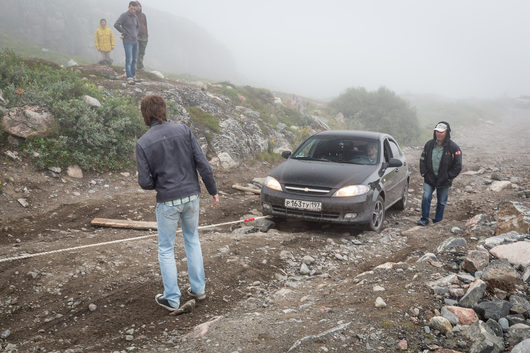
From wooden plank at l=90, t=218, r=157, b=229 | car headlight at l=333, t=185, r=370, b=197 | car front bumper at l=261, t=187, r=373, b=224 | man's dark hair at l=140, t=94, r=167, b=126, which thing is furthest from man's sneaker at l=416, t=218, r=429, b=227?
man's dark hair at l=140, t=94, r=167, b=126

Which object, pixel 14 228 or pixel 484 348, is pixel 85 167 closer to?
pixel 14 228

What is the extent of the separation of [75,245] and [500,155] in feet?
58.8

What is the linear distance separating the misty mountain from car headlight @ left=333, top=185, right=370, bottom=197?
34080 millimetres

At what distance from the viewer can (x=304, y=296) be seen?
4.88m

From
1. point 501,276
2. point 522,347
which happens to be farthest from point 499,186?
point 522,347

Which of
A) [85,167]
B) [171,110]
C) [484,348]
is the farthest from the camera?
[171,110]

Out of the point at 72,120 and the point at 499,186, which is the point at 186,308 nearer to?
the point at 72,120

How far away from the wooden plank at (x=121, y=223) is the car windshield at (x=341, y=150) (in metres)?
3.01

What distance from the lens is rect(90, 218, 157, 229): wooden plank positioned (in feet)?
23.2

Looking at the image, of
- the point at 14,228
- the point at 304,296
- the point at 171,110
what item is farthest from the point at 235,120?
the point at 304,296

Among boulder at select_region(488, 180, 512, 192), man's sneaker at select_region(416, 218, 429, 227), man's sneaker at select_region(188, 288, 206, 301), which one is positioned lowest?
man's sneaker at select_region(416, 218, 429, 227)

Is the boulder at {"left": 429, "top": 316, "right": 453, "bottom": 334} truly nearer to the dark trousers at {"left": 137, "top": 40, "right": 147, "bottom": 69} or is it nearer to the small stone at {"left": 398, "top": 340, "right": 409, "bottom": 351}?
the small stone at {"left": 398, "top": 340, "right": 409, "bottom": 351}

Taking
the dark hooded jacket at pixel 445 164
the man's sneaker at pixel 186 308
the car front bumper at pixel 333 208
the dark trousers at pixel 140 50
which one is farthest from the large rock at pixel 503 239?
the dark trousers at pixel 140 50

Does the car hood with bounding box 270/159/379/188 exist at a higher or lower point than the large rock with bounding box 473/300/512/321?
higher
